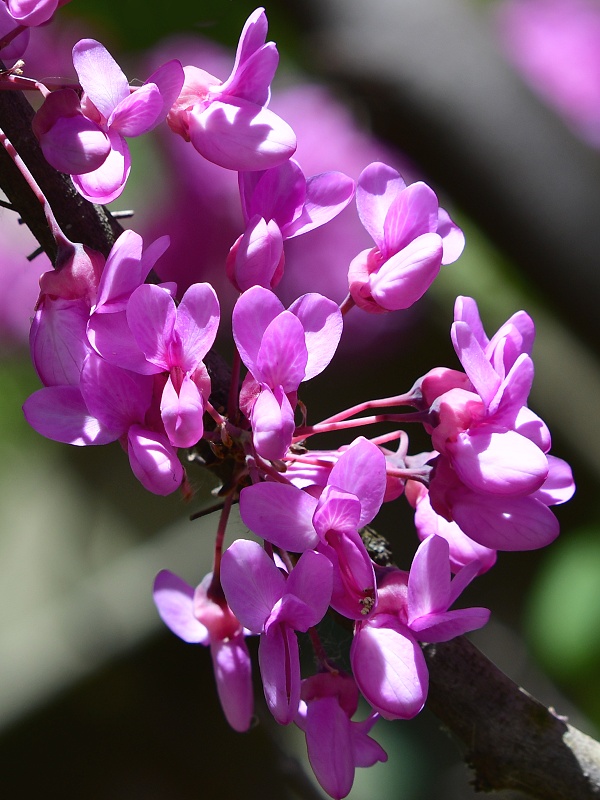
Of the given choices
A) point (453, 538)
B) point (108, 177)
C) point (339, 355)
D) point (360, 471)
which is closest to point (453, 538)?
point (453, 538)

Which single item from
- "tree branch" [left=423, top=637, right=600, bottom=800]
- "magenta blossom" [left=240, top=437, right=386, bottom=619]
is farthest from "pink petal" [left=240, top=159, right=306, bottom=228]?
"tree branch" [left=423, top=637, right=600, bottom=800]

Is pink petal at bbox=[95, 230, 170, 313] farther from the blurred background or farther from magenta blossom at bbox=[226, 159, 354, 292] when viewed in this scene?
the blurred background

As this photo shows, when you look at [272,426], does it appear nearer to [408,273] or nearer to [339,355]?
[408,273]

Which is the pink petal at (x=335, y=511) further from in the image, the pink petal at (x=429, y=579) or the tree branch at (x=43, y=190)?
the tree branch at (x=43, y=190)

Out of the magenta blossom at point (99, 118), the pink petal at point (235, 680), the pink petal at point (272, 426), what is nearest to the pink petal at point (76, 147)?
the magenta blossom at point (99, 118)

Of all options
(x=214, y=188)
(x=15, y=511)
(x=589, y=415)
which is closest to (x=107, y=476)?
(x=15, y=511)

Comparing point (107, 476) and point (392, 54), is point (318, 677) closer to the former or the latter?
point (392, 54)
